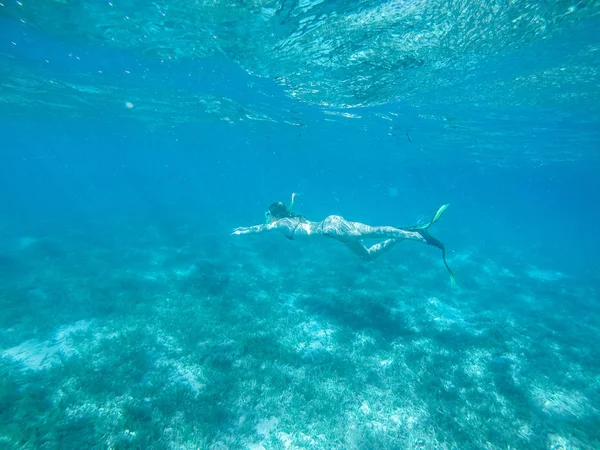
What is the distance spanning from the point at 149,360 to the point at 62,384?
210 cm

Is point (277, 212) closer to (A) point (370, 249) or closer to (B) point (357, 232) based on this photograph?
(B) point (357, 232)

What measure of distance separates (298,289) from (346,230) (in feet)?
18.4

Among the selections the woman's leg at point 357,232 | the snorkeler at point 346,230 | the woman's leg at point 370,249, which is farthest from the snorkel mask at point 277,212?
the woman's leg at point 370,249

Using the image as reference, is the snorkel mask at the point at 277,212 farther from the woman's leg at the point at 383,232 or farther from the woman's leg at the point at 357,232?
the woman's leg at the point at 383,232

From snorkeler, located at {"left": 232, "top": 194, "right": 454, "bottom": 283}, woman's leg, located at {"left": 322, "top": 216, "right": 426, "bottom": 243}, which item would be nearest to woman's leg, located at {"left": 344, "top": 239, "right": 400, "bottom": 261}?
snorkeler, located at {"left": 232, "top": 194, "right": 454, "bottom": 283}

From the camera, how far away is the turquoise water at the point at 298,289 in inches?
279

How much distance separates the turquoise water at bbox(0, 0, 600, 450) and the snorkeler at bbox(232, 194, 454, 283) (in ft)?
10.8

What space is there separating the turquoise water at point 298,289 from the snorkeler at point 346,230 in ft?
10.8

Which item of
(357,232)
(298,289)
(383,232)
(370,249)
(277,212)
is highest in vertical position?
(277,212)

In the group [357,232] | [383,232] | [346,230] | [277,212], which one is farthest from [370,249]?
[277,212]

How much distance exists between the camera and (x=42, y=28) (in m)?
12.9

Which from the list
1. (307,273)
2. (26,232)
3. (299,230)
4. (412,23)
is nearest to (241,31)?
(412,23)

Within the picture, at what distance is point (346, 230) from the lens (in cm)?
1041

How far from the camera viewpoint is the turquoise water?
7.08 metres
